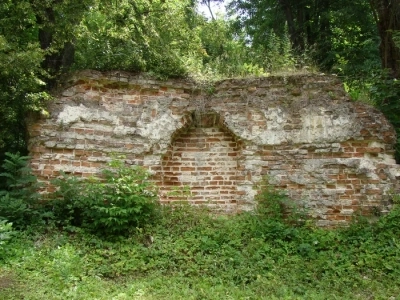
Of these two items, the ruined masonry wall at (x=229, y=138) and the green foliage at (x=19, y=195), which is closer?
the green foliage at (x=19, y=195)

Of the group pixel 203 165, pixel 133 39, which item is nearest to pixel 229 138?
pixel 203 165

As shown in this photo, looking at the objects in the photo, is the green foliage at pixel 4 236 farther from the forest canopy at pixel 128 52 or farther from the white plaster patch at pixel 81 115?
the white plaster patch at pixel 81 115

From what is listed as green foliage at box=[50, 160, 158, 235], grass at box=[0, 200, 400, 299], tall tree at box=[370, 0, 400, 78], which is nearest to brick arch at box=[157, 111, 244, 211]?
grass at box=[0, 200, 400, 299]

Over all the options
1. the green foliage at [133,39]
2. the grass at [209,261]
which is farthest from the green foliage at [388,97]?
the green foliage at [133,39]

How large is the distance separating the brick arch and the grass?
36 cm

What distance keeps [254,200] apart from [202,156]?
1144 millimetres

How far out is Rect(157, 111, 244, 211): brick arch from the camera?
21.8 ft

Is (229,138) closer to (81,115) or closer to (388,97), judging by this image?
(81,115)

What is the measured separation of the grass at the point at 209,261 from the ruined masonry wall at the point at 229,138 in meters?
0.50

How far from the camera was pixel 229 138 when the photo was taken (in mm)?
6898

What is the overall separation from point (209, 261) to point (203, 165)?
185cm

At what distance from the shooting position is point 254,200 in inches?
255

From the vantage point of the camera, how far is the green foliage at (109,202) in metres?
5.74

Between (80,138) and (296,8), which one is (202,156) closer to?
(80,138)
